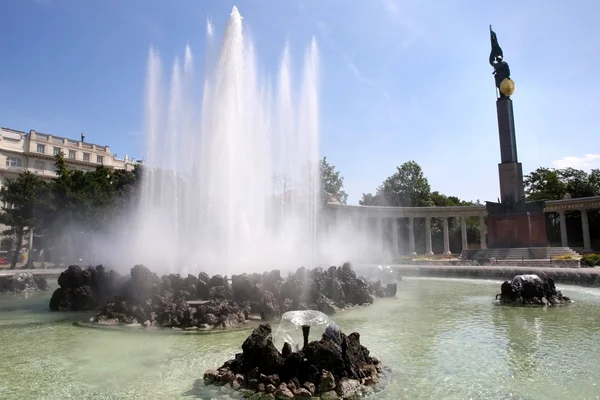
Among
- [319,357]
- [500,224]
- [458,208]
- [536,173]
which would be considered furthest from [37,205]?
[536,173]

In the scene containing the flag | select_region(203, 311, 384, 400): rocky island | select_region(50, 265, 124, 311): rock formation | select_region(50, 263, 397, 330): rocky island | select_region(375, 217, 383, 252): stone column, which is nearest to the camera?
select_region(203, 311, 384, 400): rocky island

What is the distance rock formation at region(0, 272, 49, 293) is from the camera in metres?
28.7

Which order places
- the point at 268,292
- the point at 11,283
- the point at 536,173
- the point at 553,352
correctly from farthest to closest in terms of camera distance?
the point at 536,173, the point at 11,283, the point at 268,292, the point at 553,352

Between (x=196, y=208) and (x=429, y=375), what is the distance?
19.9 meters

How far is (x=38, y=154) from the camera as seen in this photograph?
7569 cm

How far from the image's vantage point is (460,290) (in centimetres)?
2603

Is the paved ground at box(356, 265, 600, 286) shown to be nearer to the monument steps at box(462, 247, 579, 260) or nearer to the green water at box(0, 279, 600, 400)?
the green water at box(0, 279, 600, 400)

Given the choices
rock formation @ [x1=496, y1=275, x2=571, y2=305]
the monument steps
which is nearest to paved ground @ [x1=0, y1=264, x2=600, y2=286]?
rock formation @ [x1=496, y1=275, x2=571, y2=305]

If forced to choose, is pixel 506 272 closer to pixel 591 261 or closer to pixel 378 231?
pixel 591 261

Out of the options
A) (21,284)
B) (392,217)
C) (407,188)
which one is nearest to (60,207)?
(21,284)

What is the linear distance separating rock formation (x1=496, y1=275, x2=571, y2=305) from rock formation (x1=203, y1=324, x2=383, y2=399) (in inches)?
516

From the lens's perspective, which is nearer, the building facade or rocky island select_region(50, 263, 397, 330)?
rocky island select_region(50, 263, 397, 330)

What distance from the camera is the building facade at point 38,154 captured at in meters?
72.2

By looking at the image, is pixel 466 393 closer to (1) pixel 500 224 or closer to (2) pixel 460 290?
(2) pixel 460 290
